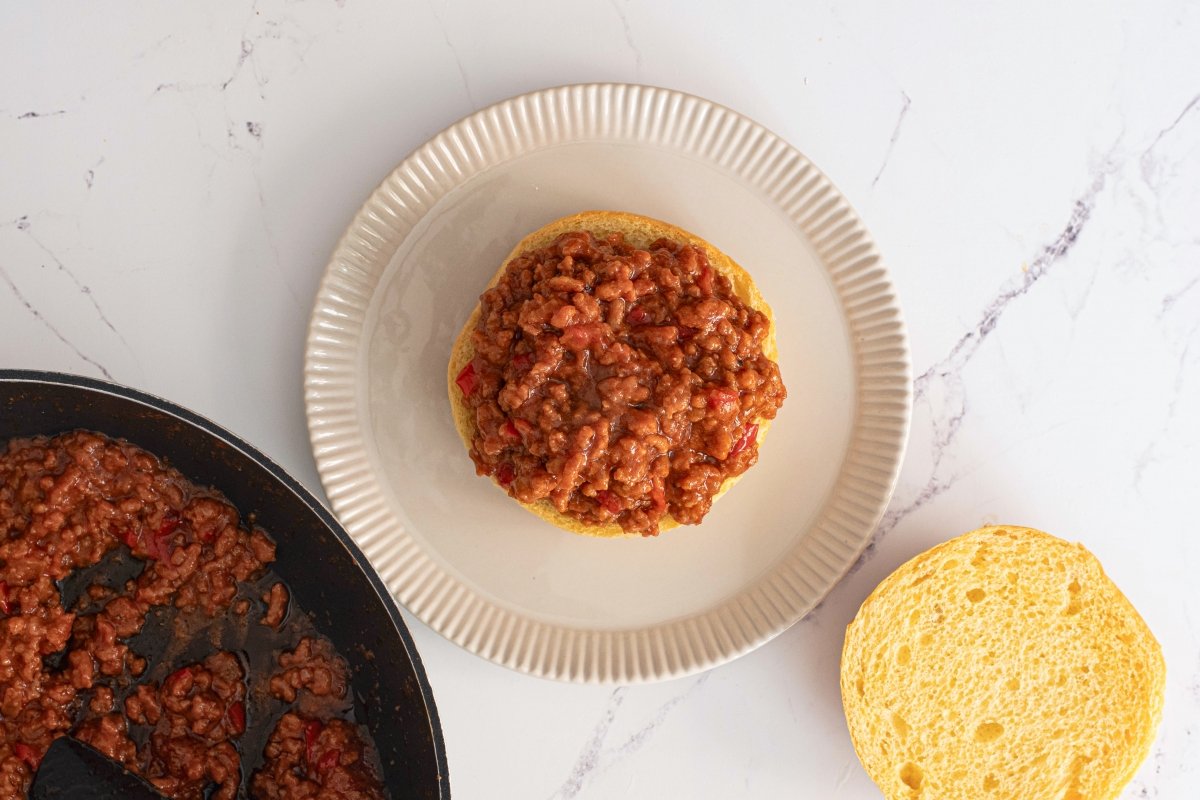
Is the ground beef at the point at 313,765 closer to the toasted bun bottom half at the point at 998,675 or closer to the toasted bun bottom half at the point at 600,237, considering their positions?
the toasted bun bottom half at the point at 600,237

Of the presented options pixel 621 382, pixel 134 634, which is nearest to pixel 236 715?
pixel 134 634

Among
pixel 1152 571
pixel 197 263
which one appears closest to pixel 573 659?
pixel 197 263

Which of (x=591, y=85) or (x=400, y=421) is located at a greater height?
(x=591, y=85)

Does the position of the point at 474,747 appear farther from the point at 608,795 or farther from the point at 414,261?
the point at 414,261

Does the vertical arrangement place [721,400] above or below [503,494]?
above

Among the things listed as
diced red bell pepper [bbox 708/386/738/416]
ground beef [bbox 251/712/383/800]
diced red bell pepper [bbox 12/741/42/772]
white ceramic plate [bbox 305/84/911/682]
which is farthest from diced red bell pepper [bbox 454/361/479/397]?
diced red bell pepper [bbox 12/741/42/772]

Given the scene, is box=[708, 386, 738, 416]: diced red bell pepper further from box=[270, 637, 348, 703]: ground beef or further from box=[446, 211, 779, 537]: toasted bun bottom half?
box=[270, 637, 348, 703]: ground beef

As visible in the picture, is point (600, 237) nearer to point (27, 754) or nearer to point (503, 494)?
point (503, 494)
